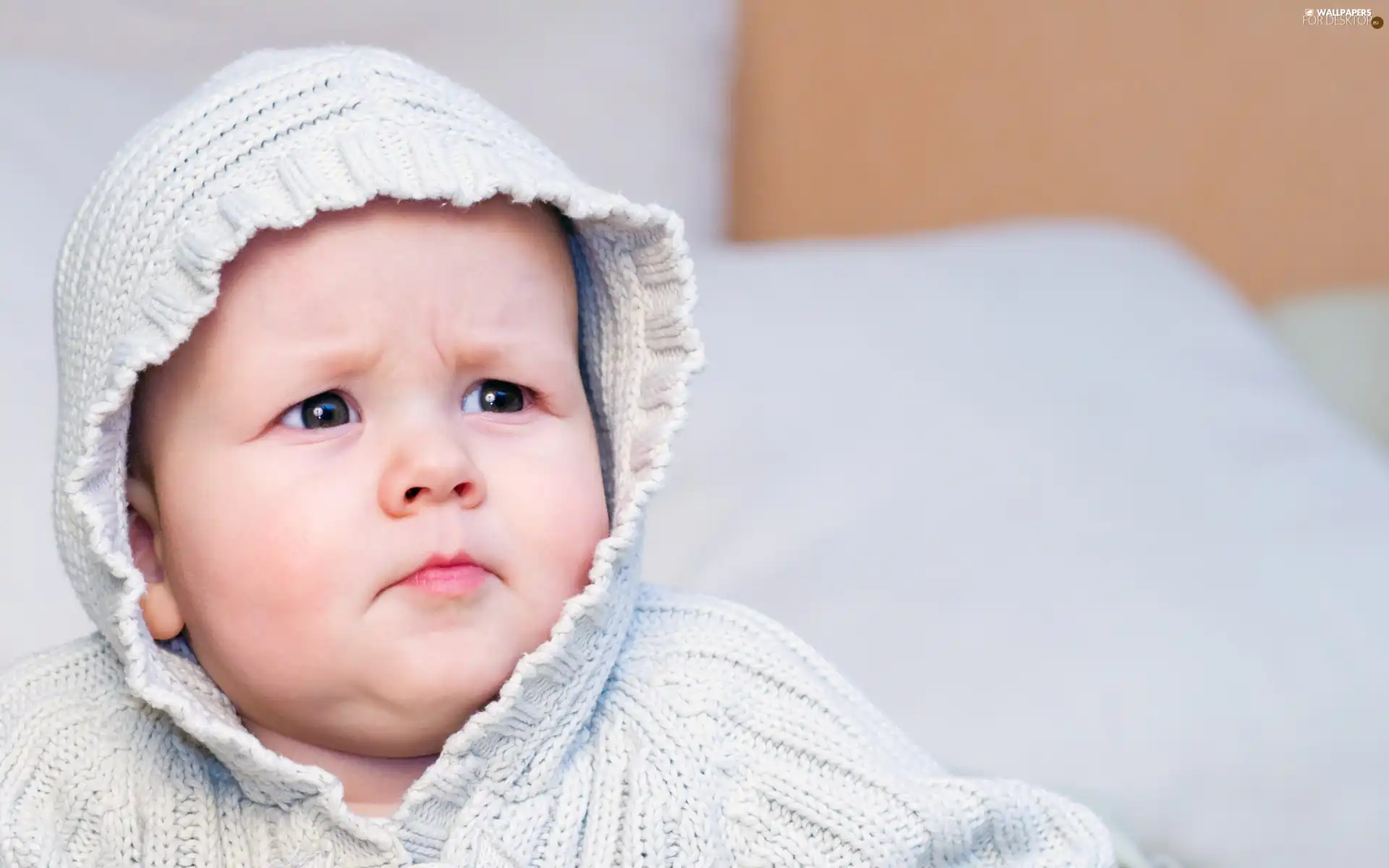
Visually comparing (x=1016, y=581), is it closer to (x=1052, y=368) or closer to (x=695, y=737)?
(x=1052, y=368)

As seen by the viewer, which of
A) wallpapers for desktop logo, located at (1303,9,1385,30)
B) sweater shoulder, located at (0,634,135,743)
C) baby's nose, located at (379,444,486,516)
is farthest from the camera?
wallpapers for desktop logo, located at (1303,9,1385,30)

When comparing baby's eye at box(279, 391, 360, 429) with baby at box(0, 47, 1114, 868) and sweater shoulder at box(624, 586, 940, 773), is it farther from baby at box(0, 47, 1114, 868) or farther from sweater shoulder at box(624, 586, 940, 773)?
sweater shoulder at box(624, 586, 940, 773)

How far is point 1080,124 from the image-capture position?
202 centimetres

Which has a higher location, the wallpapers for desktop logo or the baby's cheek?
the wallpapers for desktop logo

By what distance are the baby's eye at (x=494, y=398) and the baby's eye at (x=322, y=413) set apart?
66mm

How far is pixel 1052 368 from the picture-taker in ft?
5.21

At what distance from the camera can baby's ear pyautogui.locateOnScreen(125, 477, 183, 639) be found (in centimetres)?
94

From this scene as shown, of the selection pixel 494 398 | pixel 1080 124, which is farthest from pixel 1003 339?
pixel 494 398

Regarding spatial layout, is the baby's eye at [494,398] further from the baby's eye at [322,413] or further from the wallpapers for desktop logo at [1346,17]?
the wallpapers for desktop logo at [1346,17]

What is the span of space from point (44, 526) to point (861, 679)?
66 cm

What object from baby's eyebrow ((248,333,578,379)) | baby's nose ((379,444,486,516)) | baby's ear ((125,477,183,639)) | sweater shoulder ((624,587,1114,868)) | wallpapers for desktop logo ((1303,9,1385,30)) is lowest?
sweater shoulder ((624,587,1114,868))

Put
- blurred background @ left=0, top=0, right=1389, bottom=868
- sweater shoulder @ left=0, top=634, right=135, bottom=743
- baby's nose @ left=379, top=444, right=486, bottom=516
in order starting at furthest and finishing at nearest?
blurred background @ left=0, top=0, right=1389, bottom=868 < sweater shoulder @ left=0, top=634, right=135, bottom=743 < baby's nose @ left=379, top=444, right=486, bottom=516

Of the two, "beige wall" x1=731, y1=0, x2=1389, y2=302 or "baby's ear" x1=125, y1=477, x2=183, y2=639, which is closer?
"baby's ear" x1=125, y1=477, x2=183, y2=639

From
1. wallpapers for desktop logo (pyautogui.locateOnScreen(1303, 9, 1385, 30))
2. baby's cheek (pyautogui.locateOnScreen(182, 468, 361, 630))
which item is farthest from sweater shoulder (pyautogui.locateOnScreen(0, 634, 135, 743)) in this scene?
wallpapers for desktop logo (pyautogui.locateOnScreen(1303, 9, 1385, 30))
